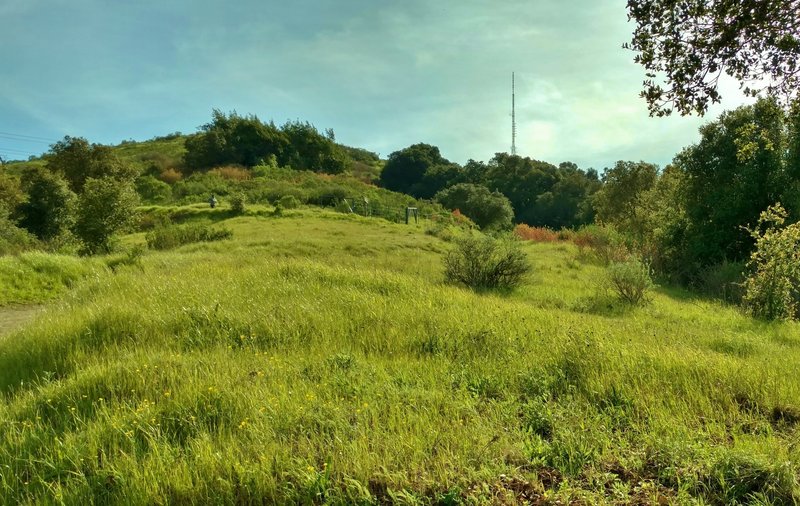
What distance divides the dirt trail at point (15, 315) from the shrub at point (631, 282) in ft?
38.9

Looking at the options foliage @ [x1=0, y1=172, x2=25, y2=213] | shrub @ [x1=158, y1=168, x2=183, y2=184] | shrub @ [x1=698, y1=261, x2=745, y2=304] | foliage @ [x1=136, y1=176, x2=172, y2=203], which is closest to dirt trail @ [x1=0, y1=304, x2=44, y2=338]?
shrub @ [x1=698, y1=261, x2=745, y2=304]

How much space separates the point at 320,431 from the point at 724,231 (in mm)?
19037

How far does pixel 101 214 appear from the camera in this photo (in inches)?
638

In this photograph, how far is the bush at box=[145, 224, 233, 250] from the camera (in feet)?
61.9

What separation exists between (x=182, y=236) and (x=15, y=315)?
10.1 meters

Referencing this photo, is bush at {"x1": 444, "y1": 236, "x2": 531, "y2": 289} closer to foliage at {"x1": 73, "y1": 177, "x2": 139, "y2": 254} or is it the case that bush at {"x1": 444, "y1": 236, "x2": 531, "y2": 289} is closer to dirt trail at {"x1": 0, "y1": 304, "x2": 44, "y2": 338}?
dirt trail at {"x1": 0, "y1": 304, "x2": 44, "y2": 338}

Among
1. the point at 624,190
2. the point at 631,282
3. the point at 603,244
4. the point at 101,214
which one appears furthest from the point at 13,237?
the point at 624,190

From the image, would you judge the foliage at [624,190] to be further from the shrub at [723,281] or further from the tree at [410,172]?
the tree at [410,172]

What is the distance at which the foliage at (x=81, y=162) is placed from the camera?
33625 mm

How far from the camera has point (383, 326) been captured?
605cm

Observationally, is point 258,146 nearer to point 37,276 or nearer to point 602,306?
point 37,276

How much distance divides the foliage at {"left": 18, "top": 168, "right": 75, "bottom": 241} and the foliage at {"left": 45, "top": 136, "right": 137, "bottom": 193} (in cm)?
873

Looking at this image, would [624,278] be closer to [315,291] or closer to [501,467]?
[315,291]

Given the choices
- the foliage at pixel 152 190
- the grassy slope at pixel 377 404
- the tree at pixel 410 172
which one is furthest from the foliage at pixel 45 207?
the tree at pixel 410 172
